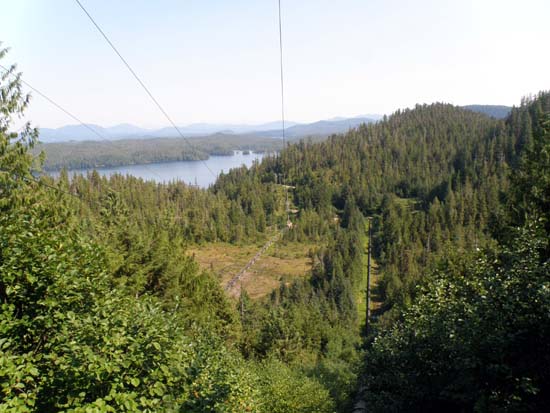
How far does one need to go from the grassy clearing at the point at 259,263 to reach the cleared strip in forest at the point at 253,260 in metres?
1.12

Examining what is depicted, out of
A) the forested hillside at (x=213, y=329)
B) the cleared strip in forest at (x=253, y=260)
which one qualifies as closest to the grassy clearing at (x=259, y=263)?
the cleared strip in forest at (x=253, y=260)

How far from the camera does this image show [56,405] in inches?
150

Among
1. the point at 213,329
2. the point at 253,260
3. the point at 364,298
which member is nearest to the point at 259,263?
the point at 253,260

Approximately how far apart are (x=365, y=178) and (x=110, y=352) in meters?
148

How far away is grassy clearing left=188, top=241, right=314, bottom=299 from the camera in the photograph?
81325 millimetres

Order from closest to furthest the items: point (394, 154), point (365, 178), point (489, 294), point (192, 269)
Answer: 1. point (489, 294)
2. point (192, 269)
3. point (365, 178)
4. point (394, 154)

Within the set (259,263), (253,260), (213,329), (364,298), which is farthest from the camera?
(253,260)

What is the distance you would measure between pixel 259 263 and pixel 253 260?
254cm

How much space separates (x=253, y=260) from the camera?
317ft

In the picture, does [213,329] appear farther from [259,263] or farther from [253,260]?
[253,260]

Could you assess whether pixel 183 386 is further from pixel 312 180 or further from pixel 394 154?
pixel 394 154

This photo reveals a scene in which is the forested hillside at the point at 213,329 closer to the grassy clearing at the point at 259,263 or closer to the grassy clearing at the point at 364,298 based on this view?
the grassy clearing at the point at 364,298

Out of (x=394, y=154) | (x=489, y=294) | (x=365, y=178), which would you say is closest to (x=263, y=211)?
(x=365, y=178)

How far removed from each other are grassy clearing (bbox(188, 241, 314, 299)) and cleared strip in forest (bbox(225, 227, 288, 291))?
3.66 feet
